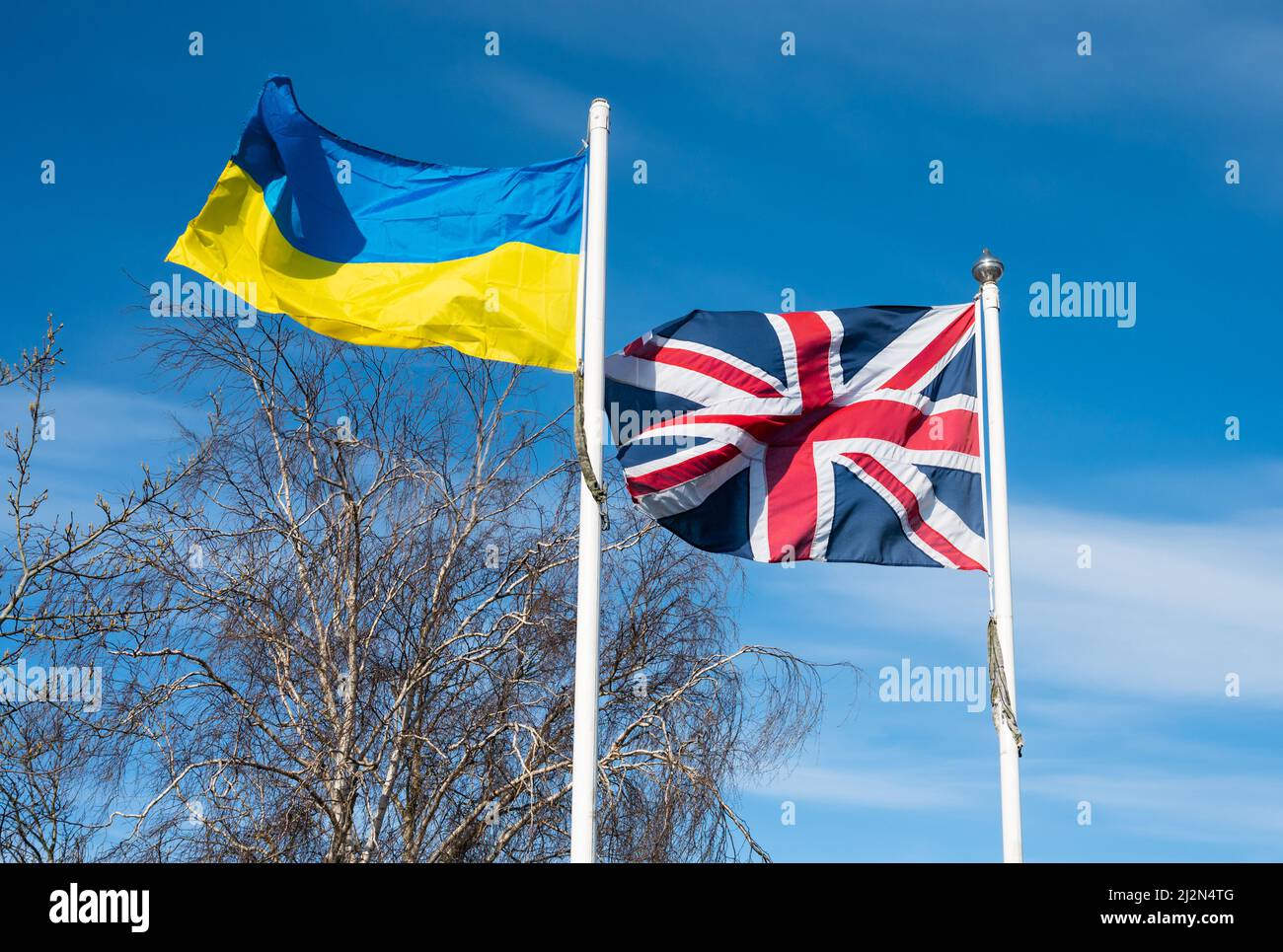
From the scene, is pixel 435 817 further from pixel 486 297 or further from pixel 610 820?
pixel 486 297

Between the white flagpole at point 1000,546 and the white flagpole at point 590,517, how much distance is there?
8.84 ft

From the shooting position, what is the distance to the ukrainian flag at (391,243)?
9.22m

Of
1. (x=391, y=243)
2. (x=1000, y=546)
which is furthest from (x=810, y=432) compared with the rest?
(x=391, y=243)

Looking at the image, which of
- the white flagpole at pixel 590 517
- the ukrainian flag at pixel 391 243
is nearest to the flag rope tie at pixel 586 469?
the white flagpole at pixel 590 517

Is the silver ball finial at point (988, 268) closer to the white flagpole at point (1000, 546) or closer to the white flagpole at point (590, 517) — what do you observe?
the white flagpole at point (1000, 546)

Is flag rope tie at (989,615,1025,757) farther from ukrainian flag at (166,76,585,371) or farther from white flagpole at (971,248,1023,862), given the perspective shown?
ukrainian flag at (166,76,585,371)

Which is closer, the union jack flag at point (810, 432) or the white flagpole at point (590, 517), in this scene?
the white flagpole at point (590, 517)

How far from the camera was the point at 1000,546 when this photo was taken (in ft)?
30.9

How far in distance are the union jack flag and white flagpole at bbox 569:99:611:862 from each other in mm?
985

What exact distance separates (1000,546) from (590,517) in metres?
2.89

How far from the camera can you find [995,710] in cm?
910

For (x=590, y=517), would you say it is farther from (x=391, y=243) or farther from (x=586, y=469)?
(x=391, y=243)

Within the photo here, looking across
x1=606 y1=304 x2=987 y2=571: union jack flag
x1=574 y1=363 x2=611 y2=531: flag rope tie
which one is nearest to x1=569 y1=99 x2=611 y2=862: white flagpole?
x1=574 y1=363 x2=611 y2=531: flag rope tie
